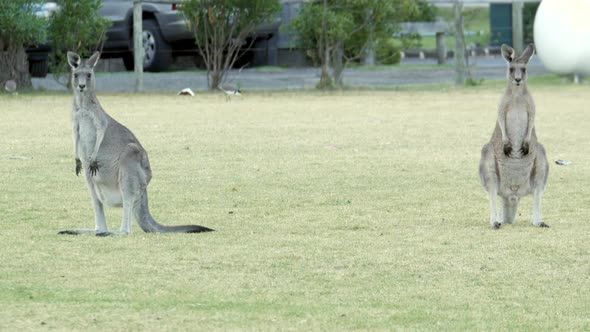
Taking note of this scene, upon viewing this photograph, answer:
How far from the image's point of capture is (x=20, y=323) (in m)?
4.96

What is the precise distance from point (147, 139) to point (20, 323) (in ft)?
26.4

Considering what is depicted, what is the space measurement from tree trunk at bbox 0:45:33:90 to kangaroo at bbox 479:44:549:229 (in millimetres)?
12201

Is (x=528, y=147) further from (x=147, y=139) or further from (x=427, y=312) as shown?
(x=147, y=139)

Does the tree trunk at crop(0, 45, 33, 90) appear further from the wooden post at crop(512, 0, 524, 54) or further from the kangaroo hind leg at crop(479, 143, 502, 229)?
the kangaroo hind leg at crop(479, 143, 502, 229)

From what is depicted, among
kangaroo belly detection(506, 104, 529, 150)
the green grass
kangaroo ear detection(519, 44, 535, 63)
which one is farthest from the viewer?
the green grass

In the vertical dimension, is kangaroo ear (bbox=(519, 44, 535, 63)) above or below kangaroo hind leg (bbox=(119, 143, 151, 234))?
above

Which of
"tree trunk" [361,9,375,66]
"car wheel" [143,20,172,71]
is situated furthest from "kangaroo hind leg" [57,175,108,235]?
"car wheel" [143,20,172,71]

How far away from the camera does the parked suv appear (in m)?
21.1

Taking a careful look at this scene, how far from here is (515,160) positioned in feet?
25.5

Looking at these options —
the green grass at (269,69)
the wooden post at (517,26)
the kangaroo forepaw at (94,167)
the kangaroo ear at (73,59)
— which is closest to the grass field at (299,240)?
the kangaroo forepaw at (94,167)

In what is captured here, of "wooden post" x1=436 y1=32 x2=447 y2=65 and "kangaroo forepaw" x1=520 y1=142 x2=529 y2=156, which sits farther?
"wooden post" x1=436 y1=32 x2=447 y2=65

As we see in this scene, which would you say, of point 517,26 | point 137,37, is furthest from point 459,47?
point 137,37

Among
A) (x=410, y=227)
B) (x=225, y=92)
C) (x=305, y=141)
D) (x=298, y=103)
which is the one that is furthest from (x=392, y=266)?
(x=225, y=92)

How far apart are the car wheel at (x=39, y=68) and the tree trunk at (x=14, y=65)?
227 centimetres
